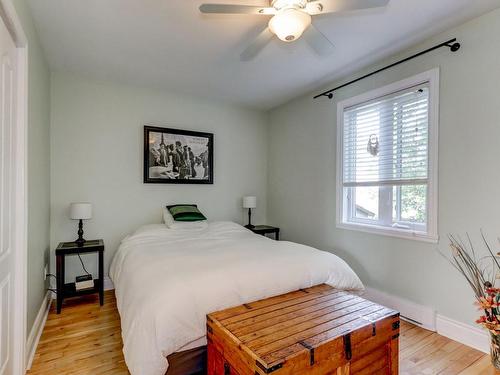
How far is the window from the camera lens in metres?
2.40

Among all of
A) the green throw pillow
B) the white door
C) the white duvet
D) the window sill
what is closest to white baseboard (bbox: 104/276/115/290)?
the white duvet

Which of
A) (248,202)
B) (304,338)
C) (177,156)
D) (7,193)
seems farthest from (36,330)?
(248,202)

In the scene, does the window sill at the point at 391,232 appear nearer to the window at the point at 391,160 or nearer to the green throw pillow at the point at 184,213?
the window at the point at 391,160

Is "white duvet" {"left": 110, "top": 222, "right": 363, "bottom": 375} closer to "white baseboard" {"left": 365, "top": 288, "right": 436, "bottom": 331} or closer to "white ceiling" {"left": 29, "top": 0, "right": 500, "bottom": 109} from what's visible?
"white baseboard" {"left": 365, "top": 288, "right": 436, "bottom": 331}

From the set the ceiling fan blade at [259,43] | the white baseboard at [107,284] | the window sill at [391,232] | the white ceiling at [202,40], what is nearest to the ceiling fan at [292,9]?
the ceiling fan blade at [259,43]

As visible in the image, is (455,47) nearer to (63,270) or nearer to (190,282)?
(190,282)

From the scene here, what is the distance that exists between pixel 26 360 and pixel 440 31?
3.87m

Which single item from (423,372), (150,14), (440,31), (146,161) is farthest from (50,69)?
(423,372)

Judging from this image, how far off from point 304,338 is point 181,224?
2226 millimetres

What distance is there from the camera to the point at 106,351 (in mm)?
2047

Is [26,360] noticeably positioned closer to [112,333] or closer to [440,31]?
[112,333]

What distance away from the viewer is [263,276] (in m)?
1.93

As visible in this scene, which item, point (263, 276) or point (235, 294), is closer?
point (235, 294)

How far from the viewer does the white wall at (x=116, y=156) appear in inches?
122
